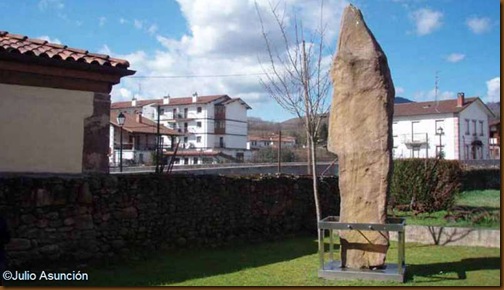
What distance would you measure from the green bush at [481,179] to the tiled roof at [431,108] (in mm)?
21395

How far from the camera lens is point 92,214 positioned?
8641 mm

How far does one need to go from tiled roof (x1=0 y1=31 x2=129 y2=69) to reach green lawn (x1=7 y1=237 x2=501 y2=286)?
3624 millimetres

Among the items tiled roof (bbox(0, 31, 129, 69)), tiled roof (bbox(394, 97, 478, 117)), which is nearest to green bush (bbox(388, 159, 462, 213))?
tiled roof (bbox(0, 31, 129, 69))

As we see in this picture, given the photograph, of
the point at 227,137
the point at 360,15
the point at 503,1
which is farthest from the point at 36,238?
the point at 227,137

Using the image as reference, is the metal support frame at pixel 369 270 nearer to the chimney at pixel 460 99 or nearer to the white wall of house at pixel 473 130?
the white wall of house at pixel 473 130

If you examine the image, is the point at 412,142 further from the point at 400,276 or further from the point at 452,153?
the point at 400,276

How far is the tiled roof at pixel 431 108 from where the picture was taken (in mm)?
47688

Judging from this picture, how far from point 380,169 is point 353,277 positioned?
155 cm

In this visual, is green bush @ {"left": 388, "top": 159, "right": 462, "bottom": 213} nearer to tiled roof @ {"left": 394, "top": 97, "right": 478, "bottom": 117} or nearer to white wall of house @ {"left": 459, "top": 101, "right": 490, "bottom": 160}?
white wall of house @ {"left": 459, "top": 101, "right": 490, "bottom": 160}

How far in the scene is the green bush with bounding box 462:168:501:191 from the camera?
77.6ft

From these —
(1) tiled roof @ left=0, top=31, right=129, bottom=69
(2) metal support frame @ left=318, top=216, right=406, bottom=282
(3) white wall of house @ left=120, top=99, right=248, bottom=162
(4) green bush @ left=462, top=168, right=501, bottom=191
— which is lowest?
(2) metal support frame @ left=318, top=216, right=406, bottom=282

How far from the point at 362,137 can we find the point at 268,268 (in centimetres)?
255

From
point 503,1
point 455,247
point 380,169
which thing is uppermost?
point 503,1

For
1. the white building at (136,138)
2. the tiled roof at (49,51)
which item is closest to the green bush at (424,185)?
the tiled roof at (49,51)
